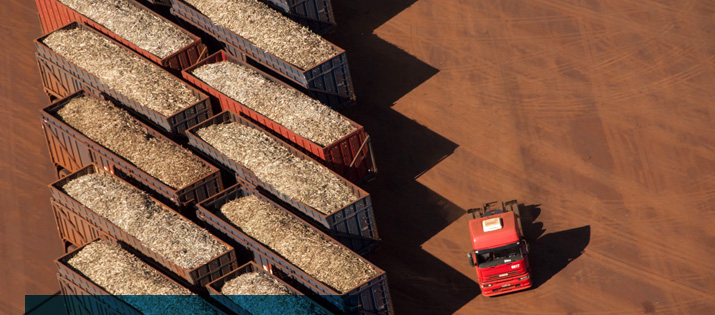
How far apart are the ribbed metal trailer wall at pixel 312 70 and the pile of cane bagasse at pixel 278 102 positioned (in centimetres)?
64

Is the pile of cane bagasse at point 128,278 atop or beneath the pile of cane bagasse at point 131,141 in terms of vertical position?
beneath

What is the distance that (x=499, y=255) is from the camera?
43812 mm

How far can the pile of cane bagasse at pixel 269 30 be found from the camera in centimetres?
5028

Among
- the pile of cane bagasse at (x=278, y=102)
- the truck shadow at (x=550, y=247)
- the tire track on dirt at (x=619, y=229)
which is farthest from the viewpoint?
the pile of cane bagasse at (x=278, y=102)

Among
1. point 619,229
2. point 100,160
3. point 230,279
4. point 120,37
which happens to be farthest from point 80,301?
point 619,229

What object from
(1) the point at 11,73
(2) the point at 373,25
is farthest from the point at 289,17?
(1) the point at 11,73

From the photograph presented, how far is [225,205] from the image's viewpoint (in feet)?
152

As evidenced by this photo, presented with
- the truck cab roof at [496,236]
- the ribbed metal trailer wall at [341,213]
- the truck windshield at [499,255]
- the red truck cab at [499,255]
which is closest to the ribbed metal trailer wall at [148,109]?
the ribbed metal trailer wall at [341,213]

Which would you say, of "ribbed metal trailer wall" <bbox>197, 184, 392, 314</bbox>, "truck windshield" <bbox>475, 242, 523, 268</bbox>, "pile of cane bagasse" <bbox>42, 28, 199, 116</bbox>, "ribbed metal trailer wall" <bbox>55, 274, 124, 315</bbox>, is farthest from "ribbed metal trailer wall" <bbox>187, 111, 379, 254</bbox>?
"ribbed metal trailer wall" <bbox>55, 274, 124, 315</bbox>

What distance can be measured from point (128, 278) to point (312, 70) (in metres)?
10.3

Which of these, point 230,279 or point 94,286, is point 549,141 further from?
point 94,286

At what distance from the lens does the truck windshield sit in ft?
143

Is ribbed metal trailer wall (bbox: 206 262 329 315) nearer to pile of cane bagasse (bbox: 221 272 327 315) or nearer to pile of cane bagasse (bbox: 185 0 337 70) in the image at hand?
pile of cane bagasse (bbox: 221 272 327 315)

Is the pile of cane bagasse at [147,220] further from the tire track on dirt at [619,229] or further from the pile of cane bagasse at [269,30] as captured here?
the tire track on dirt at [619,229]
